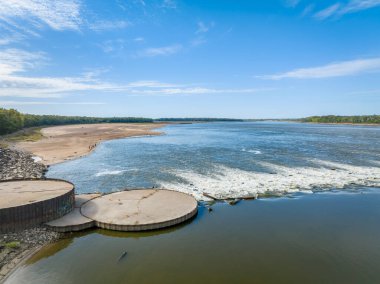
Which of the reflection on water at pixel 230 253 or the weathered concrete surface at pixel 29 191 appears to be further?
the weathered concrete surface at pixel 29 191

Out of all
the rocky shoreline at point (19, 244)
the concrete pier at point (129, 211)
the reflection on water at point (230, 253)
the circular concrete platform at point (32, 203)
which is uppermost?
the circular concrete platform at point (32, 203)

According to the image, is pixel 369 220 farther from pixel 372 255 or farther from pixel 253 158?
pixel 253 158

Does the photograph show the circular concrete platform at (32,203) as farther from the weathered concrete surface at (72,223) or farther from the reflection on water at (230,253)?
the reflection on water at (230,253)

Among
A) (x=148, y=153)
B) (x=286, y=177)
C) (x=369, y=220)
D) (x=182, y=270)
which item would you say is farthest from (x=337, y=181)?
(x=148, y=153)

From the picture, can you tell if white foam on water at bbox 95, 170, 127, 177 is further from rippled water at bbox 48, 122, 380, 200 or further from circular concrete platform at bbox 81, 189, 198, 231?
circular concrete platform at bbox 81, 189, 198, 231

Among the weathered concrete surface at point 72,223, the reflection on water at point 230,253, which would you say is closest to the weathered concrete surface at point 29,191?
the weathered concrete surface at point 72,223

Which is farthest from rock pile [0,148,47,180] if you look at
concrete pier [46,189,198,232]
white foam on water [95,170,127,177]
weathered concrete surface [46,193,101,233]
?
weathered concrete surface [46,193,101,233]

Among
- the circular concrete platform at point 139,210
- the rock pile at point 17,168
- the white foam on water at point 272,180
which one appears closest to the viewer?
the circular concrete platform at point 139,210
